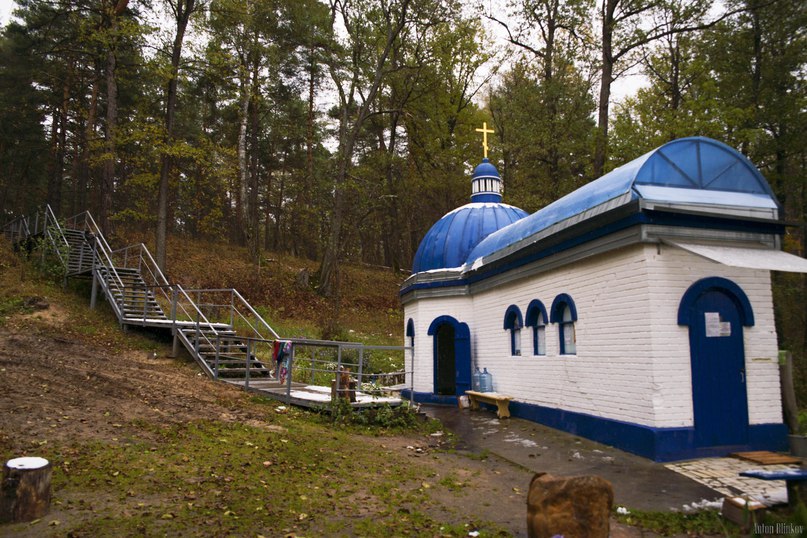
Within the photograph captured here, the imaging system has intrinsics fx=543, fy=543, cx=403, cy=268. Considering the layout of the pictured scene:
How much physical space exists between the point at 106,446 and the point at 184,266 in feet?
61.7

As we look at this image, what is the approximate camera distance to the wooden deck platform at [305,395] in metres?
10.7

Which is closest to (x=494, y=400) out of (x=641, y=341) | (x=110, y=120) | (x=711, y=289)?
(x=641, y=341)

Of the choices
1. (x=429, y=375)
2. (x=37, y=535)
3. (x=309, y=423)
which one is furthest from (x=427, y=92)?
(x=37, y=535)

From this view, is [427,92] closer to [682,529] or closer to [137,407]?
[137,407]

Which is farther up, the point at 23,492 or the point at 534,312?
the point at 534,312

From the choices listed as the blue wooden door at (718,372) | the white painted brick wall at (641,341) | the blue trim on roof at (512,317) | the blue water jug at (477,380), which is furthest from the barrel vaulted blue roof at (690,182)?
the blue water jug at (477,380)

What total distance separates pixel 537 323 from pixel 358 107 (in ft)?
79.4

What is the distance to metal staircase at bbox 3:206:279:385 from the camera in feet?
42.5

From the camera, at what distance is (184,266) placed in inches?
974

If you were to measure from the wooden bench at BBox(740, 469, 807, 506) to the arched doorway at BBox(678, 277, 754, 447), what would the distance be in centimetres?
263

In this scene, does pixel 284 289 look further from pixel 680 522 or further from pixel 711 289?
pixel 680 522

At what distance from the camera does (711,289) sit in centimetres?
842

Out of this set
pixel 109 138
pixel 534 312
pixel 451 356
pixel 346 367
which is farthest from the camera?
pixel 109 138

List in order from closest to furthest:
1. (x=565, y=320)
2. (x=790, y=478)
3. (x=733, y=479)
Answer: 1. (x=790, y=478)
2. (x=733, y=479)
3. (x=565, y=320)
